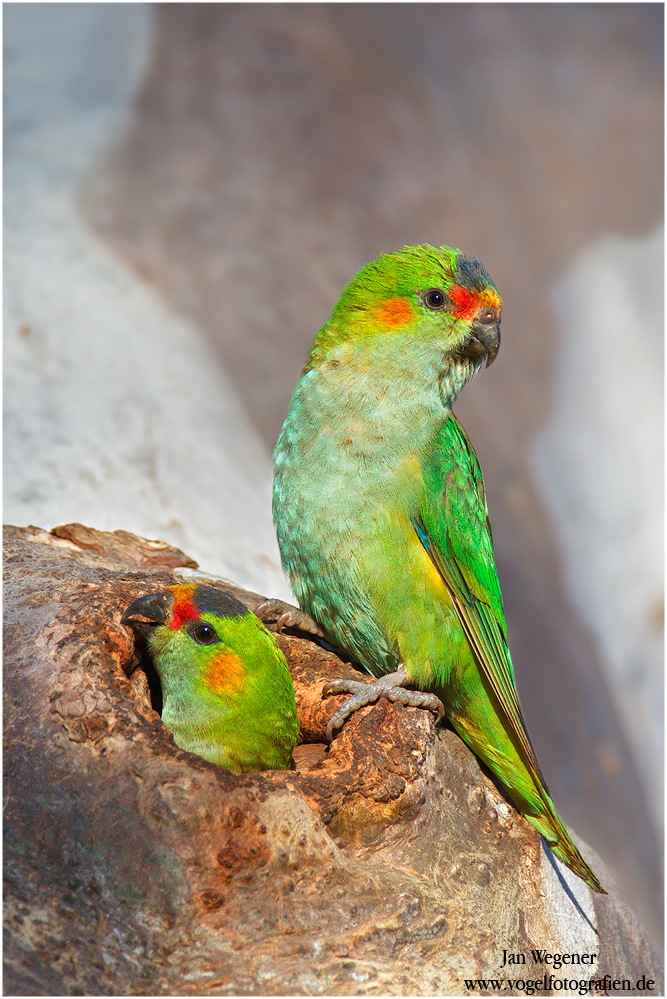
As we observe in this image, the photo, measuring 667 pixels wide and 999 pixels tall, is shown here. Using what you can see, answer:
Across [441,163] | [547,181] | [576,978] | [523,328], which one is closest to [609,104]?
[547,181]

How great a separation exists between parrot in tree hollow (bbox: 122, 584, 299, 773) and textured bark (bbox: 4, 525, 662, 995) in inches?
5.0

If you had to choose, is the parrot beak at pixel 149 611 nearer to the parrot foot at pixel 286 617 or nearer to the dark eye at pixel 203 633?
the dark eye at pixel 203 633

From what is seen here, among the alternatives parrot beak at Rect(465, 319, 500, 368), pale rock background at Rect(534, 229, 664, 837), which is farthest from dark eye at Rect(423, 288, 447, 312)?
pale rock background at Rect(534, 229, 664, 837)

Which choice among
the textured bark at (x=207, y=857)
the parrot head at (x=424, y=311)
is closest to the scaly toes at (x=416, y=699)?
the textured bark at (x=207, y=857)

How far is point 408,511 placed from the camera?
3496 mm

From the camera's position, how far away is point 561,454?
33.6ft

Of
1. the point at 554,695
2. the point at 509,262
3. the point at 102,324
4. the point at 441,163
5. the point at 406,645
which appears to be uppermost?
the point at 441,163

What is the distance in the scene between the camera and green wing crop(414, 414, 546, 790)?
11.6ft

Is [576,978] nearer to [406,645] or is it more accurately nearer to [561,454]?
[406,645]

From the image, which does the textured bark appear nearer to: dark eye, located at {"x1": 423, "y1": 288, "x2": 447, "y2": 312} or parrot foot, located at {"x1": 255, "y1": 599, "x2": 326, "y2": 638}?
parrot foot, located at {"x1": 255, "y1": 599, "x2": 326, "y2": 638}

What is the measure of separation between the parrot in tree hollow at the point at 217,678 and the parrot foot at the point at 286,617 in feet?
2.69

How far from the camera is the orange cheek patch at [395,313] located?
371 cm

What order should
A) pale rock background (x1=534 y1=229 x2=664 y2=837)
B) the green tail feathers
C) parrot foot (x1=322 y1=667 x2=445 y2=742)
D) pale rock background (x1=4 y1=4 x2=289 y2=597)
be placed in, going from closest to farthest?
parrot foot (x1=322 y1=667 x2=445 y2=742), the green tail feathers, pale rock background (x1=4 y1=4 x2=289 y2=597), pale rock background (x1=534 y1=229 x2=664 y2=837)

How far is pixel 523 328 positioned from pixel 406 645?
25.6 feet
